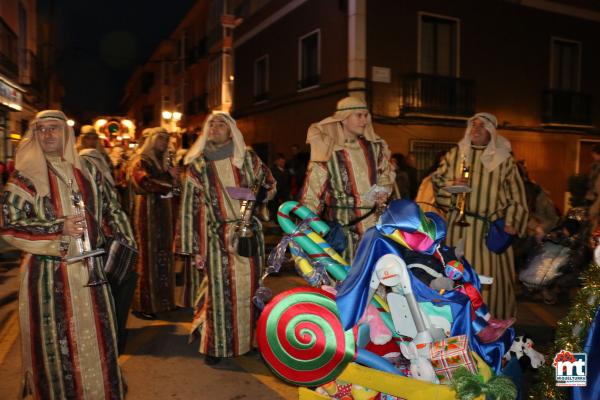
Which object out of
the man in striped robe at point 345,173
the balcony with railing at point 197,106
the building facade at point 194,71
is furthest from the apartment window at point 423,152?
the balcony with railing at point 197,106

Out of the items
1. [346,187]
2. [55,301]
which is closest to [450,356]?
[346,187]

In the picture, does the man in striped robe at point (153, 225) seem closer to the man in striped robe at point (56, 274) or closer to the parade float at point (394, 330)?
the man in striped robe at point (56, 274)

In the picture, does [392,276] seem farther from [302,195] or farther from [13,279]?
[13,279]

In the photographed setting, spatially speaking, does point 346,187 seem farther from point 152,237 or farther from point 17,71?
point 17,71

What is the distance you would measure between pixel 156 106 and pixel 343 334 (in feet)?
151

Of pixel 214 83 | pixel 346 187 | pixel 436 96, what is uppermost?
pixel 214 83

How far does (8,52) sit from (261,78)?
8.28 metres

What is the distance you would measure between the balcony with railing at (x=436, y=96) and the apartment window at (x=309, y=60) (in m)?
2.76

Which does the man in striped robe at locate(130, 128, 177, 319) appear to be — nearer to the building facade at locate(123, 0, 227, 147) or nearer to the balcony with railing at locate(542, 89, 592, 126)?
the building facade at locate(123, 0, 227, 147)

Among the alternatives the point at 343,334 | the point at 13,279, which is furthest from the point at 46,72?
the point at 343,334

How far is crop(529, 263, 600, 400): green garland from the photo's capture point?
8.20 ft

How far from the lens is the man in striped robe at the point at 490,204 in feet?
16.4

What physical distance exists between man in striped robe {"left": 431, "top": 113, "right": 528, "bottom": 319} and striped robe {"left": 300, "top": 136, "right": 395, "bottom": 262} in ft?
3.31

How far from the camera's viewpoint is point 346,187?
14.4 feet
